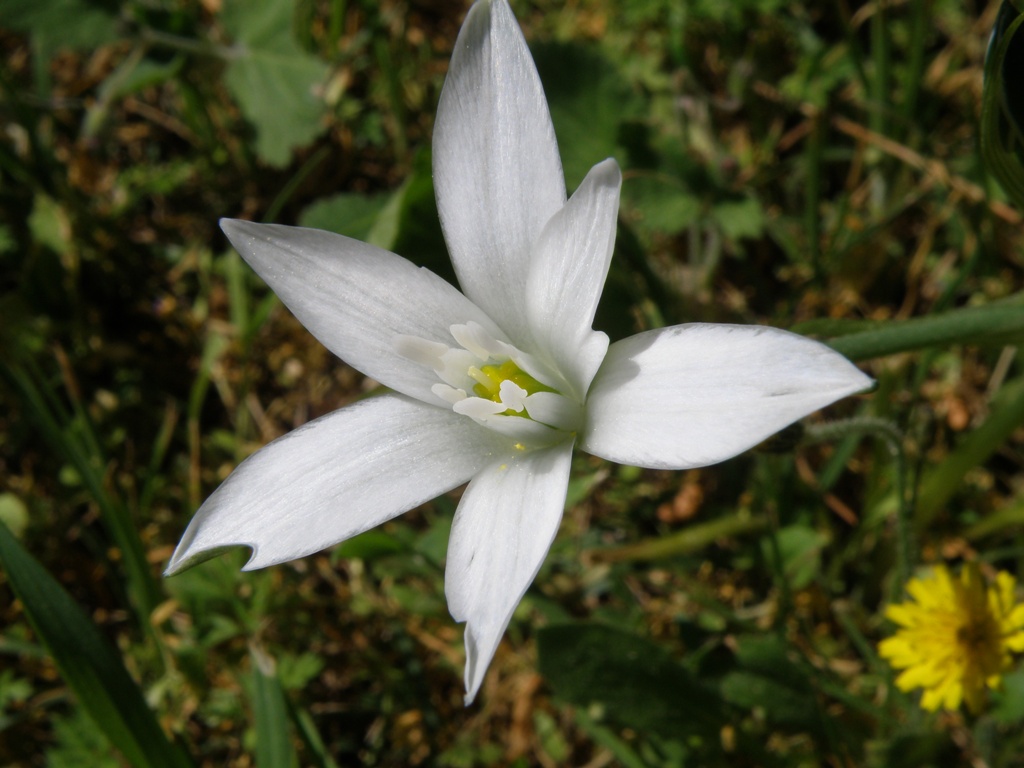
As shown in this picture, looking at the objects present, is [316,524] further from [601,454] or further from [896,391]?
[896,391]

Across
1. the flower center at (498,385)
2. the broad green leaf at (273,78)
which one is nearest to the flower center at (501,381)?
the flower center at (498,385)

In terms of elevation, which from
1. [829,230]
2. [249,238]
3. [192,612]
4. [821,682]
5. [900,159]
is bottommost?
[821,682]

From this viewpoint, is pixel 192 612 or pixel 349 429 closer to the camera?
pixel 349 429

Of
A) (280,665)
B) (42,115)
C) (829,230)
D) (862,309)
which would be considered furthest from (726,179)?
(42,115)

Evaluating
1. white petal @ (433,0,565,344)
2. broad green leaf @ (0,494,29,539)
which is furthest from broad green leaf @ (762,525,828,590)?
broad green leaf @ (0,494,29,539)

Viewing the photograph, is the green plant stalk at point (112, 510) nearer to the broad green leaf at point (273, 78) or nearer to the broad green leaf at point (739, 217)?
the broad green leaf at point (273, 78)

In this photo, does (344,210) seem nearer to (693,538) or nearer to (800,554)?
(693,538)

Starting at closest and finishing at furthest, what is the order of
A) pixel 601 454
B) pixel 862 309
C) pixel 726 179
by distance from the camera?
pixel 601 454
pixel 726 179
pixel 862 309

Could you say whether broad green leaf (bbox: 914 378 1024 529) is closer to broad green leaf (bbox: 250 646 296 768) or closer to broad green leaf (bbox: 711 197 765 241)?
broad green leaf (bbox: 711 197 765 241)
